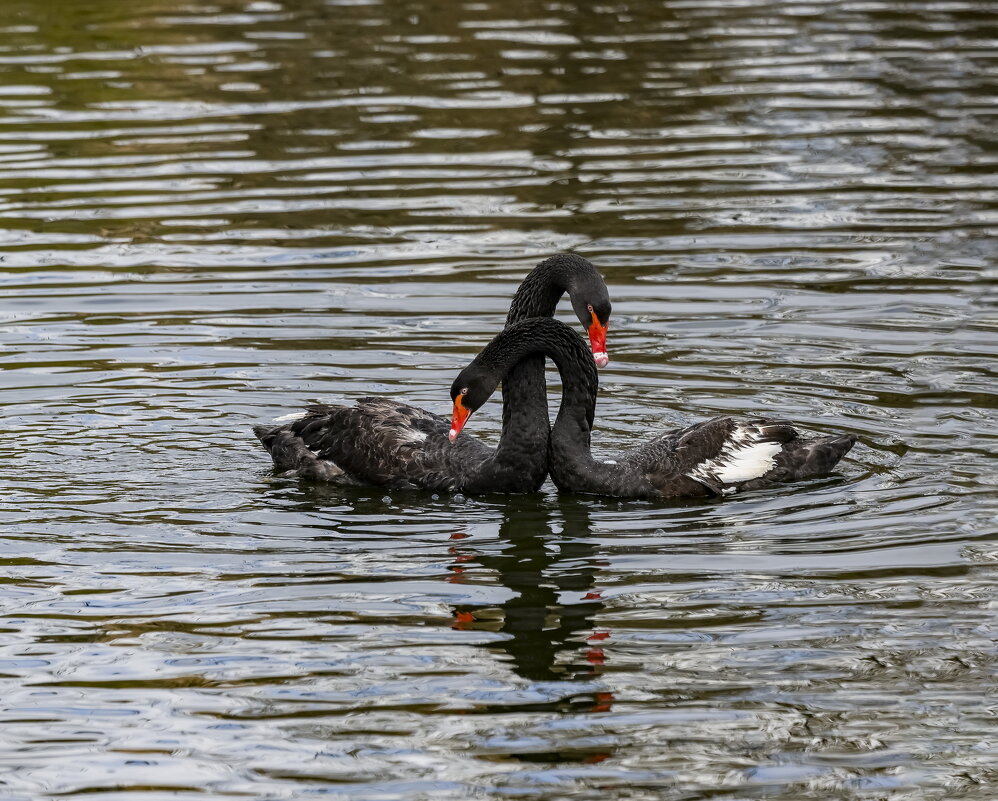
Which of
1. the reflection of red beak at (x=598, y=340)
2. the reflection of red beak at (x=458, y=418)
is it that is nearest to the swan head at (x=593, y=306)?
the reflection of red beak at (x=598, y=340)

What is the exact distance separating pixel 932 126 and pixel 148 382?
394 inches

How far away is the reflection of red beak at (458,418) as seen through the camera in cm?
988

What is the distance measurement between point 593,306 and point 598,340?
228 mm

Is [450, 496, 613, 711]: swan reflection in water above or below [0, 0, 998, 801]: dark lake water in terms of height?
below

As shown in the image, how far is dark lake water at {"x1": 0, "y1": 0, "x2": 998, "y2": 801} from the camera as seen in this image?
673 cm

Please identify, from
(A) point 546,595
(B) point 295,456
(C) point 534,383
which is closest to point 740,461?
(C) point 534,383

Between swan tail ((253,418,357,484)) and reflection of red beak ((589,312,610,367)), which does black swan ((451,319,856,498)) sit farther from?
swan tail ((253,418,357,484))

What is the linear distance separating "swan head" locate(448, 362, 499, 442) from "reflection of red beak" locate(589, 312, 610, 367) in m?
0.63

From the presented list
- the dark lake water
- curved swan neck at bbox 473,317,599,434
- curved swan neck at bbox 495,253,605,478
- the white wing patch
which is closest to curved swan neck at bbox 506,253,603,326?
curved swan neck at bbox 495,253,605,478

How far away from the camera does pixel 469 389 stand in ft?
32.7

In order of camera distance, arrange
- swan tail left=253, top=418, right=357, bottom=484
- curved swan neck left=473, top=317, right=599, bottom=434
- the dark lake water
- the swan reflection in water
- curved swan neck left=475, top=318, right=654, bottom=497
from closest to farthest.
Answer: the dark lake water
the swan reflection in water
curved swan neck left=475, top=318, right=654, bottom=497
curved swan neck left=473, top=317, right=599, bottom=434
swan tail left=253, top=418, right=357, bottom=484

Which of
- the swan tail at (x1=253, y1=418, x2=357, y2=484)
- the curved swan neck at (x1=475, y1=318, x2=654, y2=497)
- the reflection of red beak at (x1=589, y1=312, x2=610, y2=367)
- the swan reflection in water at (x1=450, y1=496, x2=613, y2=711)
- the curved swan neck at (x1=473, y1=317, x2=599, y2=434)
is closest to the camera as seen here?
the swan reflection in water at (x1=450, y1=496, x2=613, y2=711)

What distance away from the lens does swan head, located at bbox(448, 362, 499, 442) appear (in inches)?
390

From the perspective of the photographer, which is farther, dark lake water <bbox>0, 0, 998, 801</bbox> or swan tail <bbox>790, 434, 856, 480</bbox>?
swan tail <bbox>790, 434, 856, 480</bbox>
